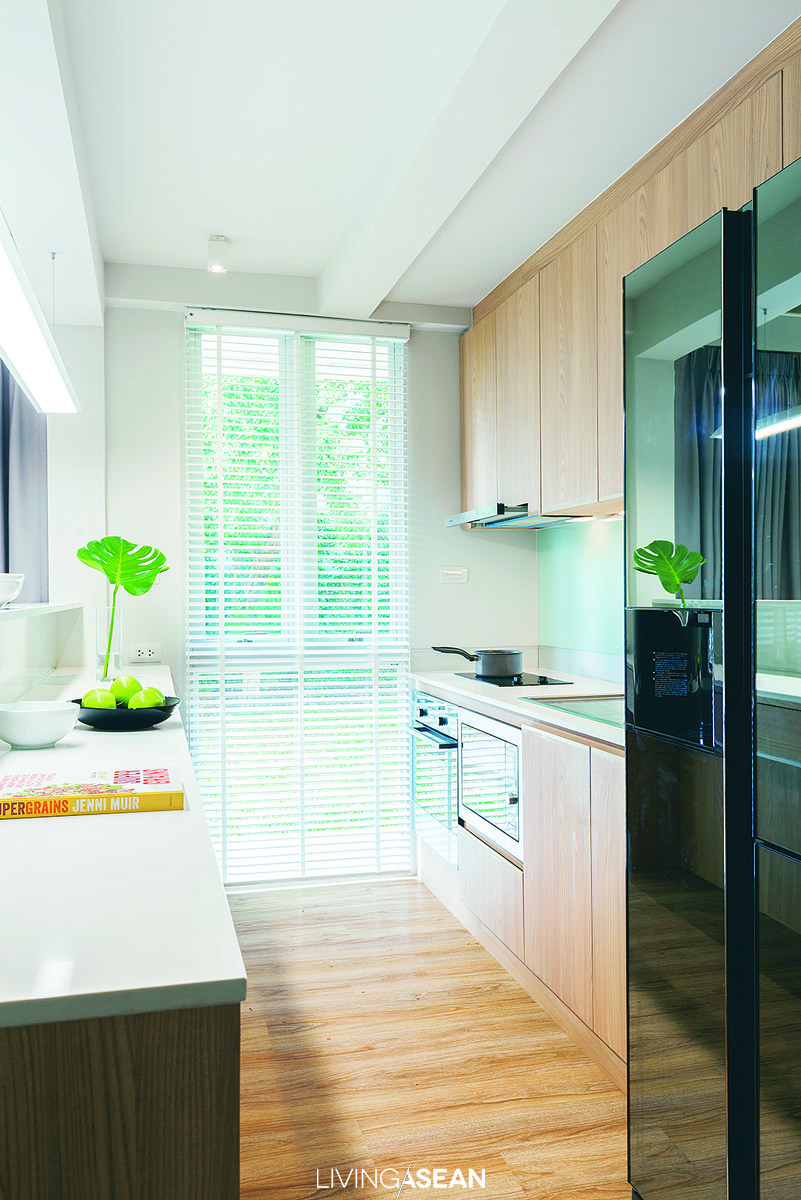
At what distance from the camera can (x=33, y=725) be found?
200 cm

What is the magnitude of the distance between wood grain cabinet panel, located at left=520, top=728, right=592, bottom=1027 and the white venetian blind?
134cm

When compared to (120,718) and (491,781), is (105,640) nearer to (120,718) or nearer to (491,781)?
(120,718)

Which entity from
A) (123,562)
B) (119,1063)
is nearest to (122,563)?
(123,562)

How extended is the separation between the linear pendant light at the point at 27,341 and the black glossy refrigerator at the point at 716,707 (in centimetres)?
125

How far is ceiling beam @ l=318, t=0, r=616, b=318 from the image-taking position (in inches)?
71.6

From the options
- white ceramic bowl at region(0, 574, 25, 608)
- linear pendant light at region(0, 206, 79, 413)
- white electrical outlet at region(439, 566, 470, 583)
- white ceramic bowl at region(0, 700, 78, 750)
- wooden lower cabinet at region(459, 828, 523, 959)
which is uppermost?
linear pendant light at region(0, 206, 79, 413)

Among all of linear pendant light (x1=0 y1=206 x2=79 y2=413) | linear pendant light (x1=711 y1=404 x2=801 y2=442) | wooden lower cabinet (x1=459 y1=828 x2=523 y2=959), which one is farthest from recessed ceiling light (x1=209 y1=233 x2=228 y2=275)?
linear pendant light (x1=711 y1=404 x2=801 y2=442)

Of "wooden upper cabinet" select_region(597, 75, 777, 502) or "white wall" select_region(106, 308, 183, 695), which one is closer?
"wooden upper cabinet" select_region(597, 75, 777, 502)

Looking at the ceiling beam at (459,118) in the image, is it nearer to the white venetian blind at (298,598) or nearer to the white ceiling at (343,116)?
the white ceiling at (343,116)

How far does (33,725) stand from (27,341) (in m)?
1.00

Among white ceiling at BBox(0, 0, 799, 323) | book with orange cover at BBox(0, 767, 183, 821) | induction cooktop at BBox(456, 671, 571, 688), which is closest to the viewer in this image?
book with orange cover at BBox(0, 767, 183, 821)

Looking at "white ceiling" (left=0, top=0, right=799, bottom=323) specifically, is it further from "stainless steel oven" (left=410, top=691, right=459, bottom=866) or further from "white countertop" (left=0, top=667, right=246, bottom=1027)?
"stainless steel oven" (left=410, top=691, right=459, bottom=866)

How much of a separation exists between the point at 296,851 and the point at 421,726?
806 mm

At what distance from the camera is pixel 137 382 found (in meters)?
3.71
